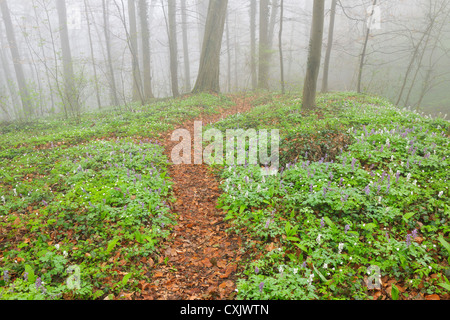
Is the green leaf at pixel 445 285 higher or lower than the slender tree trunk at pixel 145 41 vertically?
lower

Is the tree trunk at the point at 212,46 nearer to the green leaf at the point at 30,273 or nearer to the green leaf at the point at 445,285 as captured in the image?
the green leaf at the point at 30,273

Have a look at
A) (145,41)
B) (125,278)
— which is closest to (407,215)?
(125,278)

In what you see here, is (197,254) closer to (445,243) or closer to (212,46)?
(445,243)

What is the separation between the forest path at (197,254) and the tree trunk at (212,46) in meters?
12.9

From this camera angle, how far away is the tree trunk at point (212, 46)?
16859mm

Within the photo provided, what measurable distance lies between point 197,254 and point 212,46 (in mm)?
16281

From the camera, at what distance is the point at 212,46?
1733 centimetres

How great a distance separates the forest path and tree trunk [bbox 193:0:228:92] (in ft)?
42.4

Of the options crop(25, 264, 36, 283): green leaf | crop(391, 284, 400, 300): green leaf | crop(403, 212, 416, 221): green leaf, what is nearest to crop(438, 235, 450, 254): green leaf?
crop(403, 212, 416, 221): green leaf

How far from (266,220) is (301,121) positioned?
18.8ft

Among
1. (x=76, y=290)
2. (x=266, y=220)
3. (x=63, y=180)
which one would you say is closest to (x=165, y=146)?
(x=63, y=180)

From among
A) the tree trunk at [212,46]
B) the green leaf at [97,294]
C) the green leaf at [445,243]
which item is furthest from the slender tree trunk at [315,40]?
the green leaf at [97,294]
